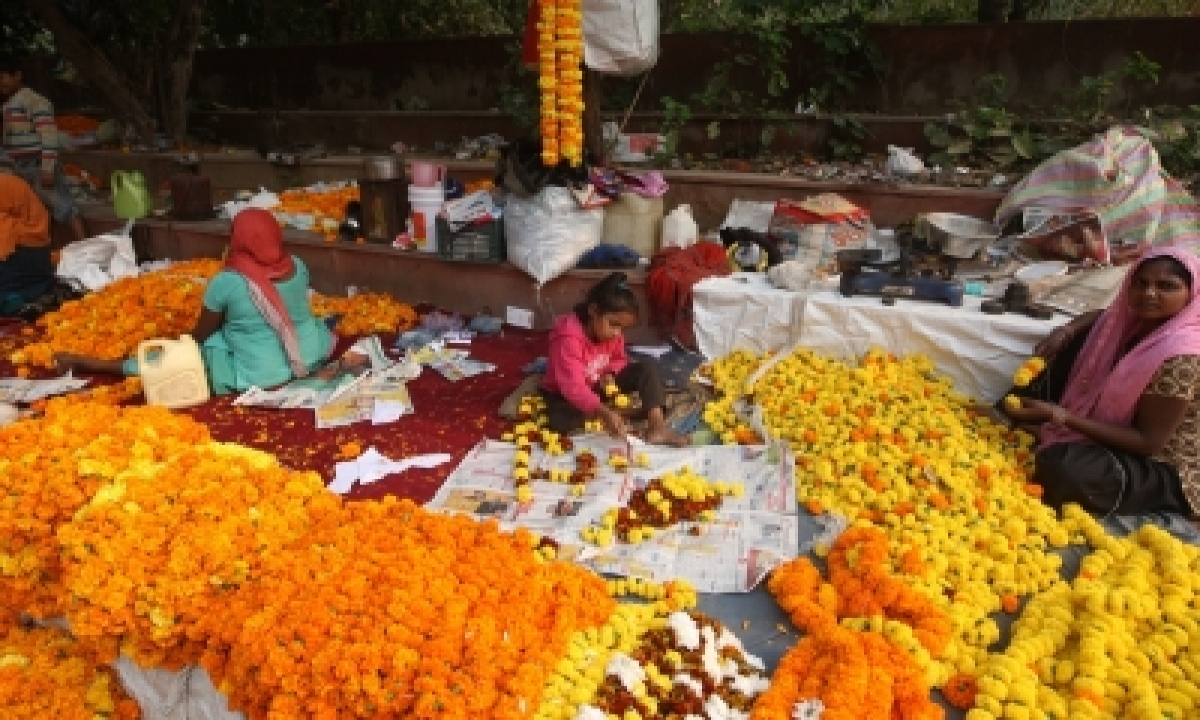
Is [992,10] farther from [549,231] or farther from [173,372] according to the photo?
[173,372]

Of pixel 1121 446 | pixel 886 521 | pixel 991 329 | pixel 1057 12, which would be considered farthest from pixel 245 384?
pixel 1057 12

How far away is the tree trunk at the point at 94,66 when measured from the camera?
9.52 m

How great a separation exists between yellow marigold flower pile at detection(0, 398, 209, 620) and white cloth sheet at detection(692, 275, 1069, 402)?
3167 mm

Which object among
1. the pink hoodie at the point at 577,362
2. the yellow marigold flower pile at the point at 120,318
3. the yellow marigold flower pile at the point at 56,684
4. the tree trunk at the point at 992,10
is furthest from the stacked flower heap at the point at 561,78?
the tree trunk at the point at 992,10

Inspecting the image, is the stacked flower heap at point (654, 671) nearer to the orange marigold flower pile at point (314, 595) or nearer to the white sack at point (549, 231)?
the orange marigold flower pile at point (314, 595)

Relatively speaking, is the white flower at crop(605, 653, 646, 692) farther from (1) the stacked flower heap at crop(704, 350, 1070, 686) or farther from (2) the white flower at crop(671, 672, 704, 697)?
(1) the stacked flower heap at crop(704, 350, 1070, 686)

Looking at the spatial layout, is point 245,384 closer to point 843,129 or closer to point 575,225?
A: point 575,225

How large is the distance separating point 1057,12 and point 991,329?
7.24 meters

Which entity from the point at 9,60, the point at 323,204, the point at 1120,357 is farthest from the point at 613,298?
the point at 9,60

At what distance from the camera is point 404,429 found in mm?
4363

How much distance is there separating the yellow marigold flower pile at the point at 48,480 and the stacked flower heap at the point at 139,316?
2.34 m

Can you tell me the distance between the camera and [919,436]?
378cm

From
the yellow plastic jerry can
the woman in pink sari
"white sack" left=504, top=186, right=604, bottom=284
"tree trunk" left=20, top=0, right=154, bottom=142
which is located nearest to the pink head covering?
the woman in pink sari

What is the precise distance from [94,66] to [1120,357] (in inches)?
462
